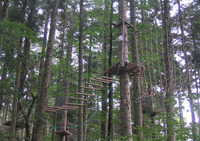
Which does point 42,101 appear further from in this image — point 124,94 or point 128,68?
point 128,68

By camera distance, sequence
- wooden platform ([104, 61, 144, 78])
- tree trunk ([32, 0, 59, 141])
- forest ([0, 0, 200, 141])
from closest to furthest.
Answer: forest ([0, 0, 200, 141])
wooden platform ([104, 61, 144, 78])
tree trunk ([32, 0, 59, 141])

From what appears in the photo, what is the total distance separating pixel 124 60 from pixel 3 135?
600cm

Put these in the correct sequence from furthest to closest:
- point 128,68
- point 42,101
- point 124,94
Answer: point 42,101 → point 128,68 → point 124,94

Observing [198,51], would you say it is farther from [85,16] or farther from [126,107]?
[126,107]

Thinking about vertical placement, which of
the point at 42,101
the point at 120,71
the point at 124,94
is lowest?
the point at 42,101

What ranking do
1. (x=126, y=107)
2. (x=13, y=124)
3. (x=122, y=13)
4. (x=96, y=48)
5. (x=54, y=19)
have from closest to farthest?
1. (x=126, y=107)
2. (x=122, y=13)
3. (x=54, y=19)
4. (x=13, y=124)
5. (x=96, y=48)

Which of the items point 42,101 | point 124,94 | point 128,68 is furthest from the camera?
point 42,101

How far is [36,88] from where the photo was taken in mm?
8922

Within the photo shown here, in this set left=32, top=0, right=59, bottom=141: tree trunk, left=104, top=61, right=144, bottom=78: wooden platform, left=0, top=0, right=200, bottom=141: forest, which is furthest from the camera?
left=32, top=0, right=59, bottom=141: tree trunk

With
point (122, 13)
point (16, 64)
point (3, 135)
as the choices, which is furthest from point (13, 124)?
point (122, 13)

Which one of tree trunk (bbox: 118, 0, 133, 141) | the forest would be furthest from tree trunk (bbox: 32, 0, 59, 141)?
tree trunk (bbox: 118, 0, 133, 141)

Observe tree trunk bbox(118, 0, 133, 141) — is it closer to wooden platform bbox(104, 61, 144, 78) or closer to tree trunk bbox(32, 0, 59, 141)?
wooden platform bbox(104, 61, 144, 78)

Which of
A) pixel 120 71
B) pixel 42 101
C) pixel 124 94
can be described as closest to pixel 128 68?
pixel 120 71

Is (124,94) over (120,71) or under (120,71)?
under
